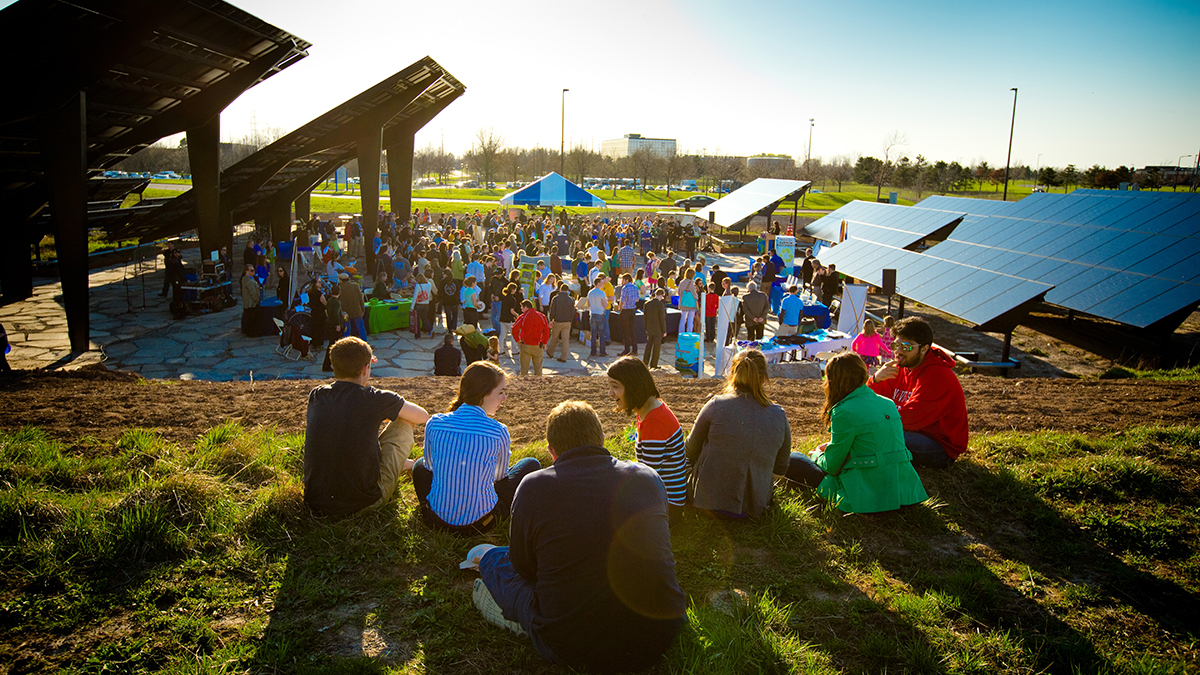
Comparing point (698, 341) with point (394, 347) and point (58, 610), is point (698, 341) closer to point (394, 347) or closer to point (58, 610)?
point (394, 347)

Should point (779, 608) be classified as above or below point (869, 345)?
below

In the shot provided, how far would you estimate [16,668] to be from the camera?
111 inches

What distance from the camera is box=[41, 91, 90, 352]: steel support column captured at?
36.1ft

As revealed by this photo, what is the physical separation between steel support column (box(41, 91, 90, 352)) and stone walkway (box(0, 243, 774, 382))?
86cm

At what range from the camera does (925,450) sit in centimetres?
516

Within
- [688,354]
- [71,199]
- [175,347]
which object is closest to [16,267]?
[71,199]

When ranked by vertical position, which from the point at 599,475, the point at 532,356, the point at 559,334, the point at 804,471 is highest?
the point at 599,475

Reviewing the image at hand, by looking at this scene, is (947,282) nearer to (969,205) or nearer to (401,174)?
(969,205)

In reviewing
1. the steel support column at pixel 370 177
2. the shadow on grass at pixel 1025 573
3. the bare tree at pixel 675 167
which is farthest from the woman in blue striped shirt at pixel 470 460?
the bare tree at pixel 675 167

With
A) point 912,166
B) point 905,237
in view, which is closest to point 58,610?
point 905,237

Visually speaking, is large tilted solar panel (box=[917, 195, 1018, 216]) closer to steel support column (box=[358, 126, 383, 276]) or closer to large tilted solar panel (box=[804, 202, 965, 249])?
large tilted solar panel (box=[804, 202, 965, 249])

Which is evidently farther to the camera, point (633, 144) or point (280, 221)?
point (633, 144)

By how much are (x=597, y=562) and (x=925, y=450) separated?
3708 mm

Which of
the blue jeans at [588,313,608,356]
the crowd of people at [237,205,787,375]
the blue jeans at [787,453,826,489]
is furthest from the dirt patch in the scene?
the blue jeans at [588,313,608,356]
